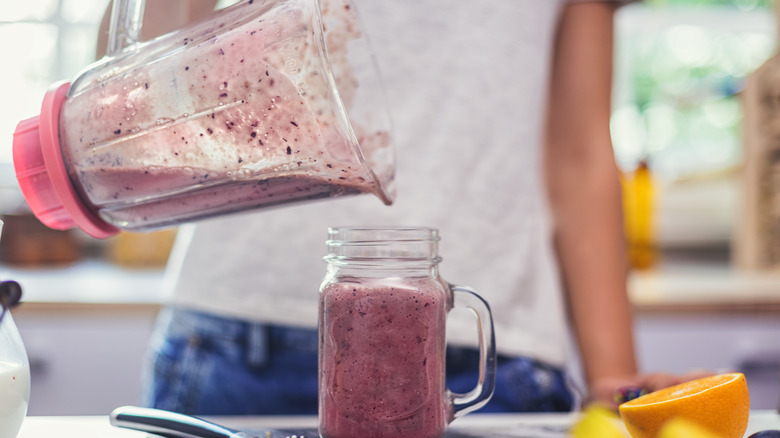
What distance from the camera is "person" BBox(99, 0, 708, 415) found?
0.76 meters

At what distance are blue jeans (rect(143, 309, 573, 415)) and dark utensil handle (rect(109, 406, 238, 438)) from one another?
24cm

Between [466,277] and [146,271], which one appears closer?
[466,277]

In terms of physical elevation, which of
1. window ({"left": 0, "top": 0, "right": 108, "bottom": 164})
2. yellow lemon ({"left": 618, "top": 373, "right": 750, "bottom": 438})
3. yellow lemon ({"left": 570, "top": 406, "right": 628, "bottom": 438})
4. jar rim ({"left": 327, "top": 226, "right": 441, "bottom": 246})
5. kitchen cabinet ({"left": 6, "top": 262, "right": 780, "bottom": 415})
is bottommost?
kitchen cabinet ({"left": 6, "top": 262, "right": 780, "bottom": 415})

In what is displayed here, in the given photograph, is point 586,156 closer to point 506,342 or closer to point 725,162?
point 506,342

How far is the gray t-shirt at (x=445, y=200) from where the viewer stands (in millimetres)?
774

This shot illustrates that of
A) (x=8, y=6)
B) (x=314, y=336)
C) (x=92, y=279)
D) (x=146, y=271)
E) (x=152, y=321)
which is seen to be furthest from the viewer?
(x=8, y=6)

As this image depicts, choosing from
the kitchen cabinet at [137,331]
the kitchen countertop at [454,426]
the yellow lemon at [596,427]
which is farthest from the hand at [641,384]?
the kitchen cabinet at [137,331]

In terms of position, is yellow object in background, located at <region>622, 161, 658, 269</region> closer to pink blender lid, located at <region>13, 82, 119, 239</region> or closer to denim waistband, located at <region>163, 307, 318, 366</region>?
denim waistband, located at <region>163, 307, 318, 366</region>

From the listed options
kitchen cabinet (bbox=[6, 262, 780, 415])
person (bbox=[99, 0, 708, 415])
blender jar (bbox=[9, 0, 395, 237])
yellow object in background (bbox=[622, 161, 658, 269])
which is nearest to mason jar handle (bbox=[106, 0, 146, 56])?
blender jar (bbox=[9, 0, 395, 237])

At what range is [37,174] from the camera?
0.49m

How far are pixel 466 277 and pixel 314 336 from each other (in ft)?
0.59

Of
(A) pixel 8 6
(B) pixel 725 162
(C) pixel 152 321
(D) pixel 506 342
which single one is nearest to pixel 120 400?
(C) pixel 152 321

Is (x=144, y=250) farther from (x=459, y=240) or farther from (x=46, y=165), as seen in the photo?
(x=46, y=165)

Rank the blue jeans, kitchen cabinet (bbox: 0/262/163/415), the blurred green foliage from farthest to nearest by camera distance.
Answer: the blurred green foliage, kitchen cabinet (bbox: 0/262/163/415), the blue jeans
